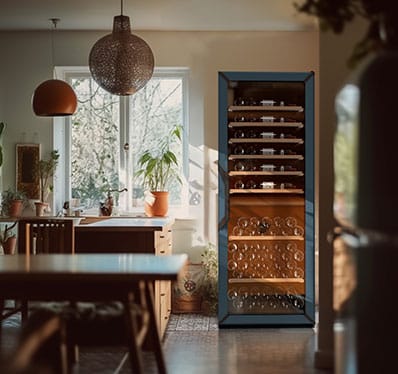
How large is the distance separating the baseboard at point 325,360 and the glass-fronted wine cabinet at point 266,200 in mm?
1203

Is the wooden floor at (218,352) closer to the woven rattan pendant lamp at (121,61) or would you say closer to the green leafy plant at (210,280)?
the green leafy plant at (210,280)

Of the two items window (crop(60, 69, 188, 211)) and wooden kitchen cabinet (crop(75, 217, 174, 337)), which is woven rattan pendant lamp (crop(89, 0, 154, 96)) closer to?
wooden kitchen cabinet (crop(75, 217, 174, 337))

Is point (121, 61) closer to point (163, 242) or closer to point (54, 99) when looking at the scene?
point (54, 99)

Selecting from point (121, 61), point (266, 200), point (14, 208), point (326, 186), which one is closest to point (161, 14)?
point (121, 61)

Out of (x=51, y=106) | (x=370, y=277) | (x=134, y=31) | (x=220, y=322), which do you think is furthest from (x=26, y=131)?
(x=370, y=277)

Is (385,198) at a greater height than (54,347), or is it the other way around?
(385,198)

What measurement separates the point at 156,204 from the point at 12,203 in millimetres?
1335

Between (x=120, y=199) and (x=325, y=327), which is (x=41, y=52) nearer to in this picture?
(x=120, y=199)

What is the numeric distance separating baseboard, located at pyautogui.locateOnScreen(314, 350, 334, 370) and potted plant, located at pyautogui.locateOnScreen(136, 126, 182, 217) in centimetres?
262

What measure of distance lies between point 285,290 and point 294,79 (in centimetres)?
168

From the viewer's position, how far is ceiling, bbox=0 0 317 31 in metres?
5.75

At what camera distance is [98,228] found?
5.11 m

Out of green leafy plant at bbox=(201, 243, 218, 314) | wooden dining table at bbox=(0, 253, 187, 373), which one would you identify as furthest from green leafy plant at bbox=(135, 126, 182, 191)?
wooden dining table at bbox=(0, 253, 187, 373)

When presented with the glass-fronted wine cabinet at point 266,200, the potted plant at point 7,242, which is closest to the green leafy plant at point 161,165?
the glass-fronted wine cabinet at point 266,200
